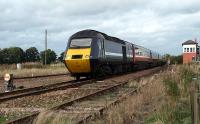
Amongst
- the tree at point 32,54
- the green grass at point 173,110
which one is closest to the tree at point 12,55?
the tree at point 32,54

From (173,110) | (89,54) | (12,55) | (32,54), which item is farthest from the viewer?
(32,54)

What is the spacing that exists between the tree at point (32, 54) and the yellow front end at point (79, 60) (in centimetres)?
8693

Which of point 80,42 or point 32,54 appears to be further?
point 32,54

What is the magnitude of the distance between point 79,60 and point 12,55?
83.6m

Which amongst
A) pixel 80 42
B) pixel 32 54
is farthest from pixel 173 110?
pixel 32 54

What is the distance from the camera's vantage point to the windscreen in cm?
2956

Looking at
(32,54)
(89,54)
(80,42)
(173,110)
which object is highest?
(32,54)

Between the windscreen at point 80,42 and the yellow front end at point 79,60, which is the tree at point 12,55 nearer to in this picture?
the windscreen at point 80,42

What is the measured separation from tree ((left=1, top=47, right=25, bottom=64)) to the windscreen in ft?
257

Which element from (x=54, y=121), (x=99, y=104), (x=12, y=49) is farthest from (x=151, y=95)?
(x=12, y=49)

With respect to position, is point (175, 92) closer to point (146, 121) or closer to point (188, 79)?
point (146, 121)

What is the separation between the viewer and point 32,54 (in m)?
117

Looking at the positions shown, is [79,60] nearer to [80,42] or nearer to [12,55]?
[80,42]

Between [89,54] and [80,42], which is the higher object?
Answer: [80,42]
